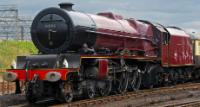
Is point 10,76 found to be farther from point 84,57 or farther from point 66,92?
point 84,57

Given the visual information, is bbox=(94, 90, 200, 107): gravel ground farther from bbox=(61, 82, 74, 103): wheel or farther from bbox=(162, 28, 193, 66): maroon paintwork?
bbox=(162, 28, 193, 66): maroon paintwork

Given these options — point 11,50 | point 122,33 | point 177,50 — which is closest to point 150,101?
point 122,33

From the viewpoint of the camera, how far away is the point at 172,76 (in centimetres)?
2834

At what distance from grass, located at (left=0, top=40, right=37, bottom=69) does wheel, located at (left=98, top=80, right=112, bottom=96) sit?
84.2 feet

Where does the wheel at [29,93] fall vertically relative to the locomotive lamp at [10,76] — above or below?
below

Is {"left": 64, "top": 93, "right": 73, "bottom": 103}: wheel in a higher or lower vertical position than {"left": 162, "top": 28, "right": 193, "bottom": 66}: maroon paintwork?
lower

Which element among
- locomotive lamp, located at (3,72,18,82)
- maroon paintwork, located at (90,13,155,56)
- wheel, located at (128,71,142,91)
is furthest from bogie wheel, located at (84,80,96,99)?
wheel, located at (128,71,142,91)

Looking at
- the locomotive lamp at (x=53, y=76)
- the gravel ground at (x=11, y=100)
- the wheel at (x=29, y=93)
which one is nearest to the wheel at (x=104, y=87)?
the wheel at (x=29, y=93)

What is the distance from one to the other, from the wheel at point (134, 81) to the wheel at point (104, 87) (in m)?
2.40

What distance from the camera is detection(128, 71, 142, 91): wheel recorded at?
23047 mm

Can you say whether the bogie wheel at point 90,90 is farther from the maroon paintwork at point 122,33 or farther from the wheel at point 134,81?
the wheel at point 134,81

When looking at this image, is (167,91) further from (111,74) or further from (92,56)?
(92,56)

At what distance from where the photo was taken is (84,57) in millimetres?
18172

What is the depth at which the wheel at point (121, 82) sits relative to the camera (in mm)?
21703
